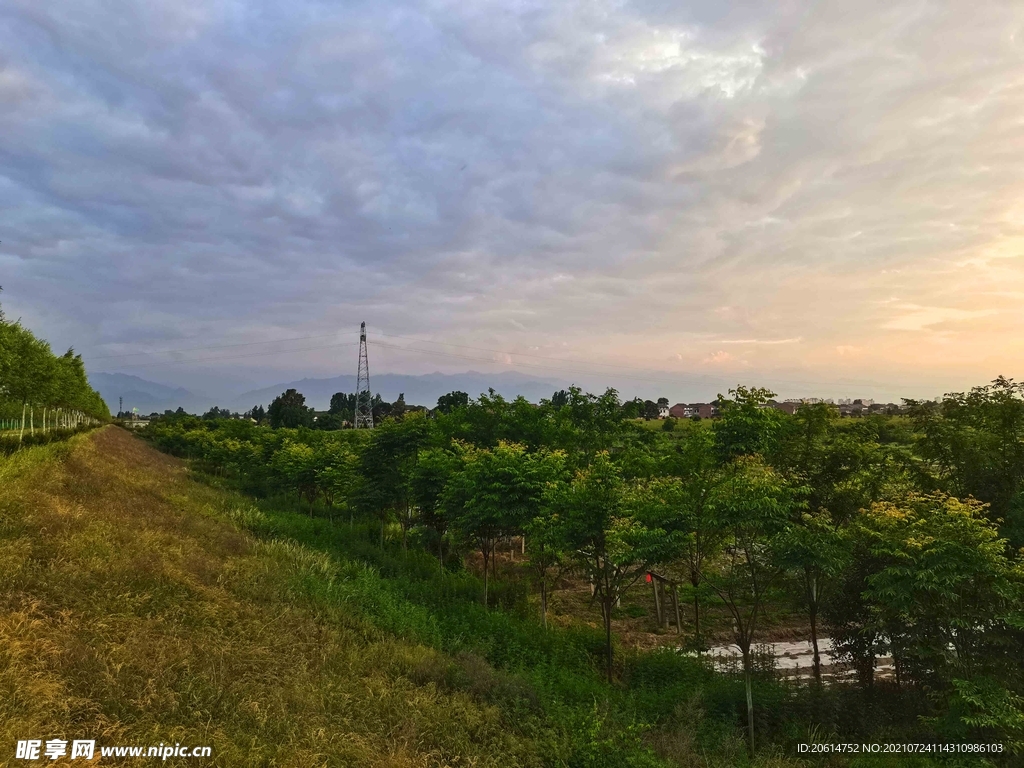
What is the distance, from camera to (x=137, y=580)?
11.5m

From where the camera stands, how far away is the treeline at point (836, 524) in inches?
351

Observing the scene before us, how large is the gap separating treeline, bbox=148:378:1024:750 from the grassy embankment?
223cm

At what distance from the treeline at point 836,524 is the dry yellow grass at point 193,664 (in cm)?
547

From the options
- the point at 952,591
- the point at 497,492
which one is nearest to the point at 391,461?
the point at 497,492

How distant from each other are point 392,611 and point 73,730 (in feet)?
28.3

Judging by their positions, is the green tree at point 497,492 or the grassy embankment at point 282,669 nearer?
the grassy embankment at point 282,669

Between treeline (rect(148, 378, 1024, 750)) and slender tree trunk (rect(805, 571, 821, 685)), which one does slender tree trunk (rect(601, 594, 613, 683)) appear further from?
slender tree trunk (rect(805, 571, 821, 685))

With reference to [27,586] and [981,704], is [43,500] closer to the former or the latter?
[27,586]

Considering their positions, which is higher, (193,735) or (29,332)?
(29,332)

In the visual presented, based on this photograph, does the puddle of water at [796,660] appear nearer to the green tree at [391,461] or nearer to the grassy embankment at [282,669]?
the grassy embankment at [282,669]

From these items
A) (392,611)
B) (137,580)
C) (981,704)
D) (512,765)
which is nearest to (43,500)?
(137,580)

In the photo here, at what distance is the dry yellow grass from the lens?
7.18 meters

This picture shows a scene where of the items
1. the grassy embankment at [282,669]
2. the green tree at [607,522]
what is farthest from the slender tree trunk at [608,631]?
the grassy embankment at [282,669]

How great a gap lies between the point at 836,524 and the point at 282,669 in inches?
524
